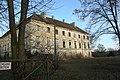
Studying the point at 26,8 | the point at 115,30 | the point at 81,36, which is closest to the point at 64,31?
the point at 81,36

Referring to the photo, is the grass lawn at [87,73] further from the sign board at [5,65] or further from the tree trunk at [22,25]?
the sign board at [5,65]

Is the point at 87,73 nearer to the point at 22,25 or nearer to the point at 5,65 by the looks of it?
the point at 22,25

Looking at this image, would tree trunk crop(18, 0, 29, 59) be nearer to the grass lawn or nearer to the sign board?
the sign board

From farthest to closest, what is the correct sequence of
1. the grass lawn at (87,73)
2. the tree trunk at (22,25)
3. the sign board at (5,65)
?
the grass lawn at (87,73), the tree trunk at (22,25), the sign board at (5,65)

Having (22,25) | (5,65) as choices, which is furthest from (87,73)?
(5,65)

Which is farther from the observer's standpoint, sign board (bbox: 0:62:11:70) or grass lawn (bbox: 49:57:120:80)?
grass lawn (bbox: 49:57:120:80)

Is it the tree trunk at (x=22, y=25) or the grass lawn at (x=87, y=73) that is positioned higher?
the tree trunk at (x=22, y=25)

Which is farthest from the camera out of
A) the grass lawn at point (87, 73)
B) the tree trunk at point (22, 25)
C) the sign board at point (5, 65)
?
the grass lawn at point (87, 73)


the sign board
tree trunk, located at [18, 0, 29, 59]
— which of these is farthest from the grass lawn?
the sign board

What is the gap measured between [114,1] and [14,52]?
55.6 feet

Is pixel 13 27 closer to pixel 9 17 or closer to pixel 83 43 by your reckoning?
pixel 9 17

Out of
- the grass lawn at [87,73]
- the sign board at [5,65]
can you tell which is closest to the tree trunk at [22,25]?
the sign board at [5,65]

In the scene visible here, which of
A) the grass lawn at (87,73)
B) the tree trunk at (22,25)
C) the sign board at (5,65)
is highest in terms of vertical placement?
the tree trunk at (22,25)

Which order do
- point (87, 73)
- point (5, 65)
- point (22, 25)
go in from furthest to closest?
point (87, 73), point (22, 25), point (5, 65)
